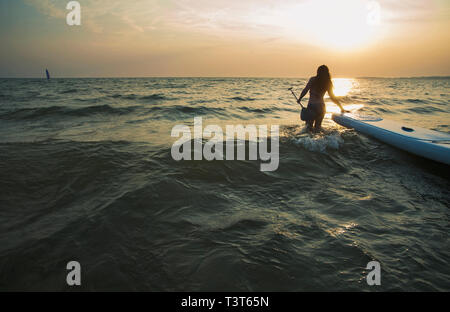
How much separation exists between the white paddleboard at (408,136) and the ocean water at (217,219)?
33 centimetres

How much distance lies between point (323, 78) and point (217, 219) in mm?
5539

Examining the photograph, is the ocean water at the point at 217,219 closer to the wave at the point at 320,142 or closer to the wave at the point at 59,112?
the wave at the point at 320,142

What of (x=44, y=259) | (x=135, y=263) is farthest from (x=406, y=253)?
(x=44, y=259)

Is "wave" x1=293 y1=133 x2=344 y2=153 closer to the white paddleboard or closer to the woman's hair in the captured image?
the white paddleboard

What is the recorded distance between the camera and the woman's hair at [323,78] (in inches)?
263

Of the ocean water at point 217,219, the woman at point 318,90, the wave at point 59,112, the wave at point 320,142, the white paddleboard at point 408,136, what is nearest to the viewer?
the ocean water at point 217,219

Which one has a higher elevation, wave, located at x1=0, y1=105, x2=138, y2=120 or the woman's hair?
the woman's hair

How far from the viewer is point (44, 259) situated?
2539 millimetres

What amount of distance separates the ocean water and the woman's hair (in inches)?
76.1

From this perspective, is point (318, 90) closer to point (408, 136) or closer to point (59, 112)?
point (408, 136)

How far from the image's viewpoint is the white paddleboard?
17.3ft

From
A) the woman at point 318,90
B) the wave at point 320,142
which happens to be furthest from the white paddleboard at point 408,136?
the woman at point 318,90

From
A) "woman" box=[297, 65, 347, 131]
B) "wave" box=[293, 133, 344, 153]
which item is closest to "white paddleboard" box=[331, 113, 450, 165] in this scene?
"wave" box=[293, 133, 344, 153]
